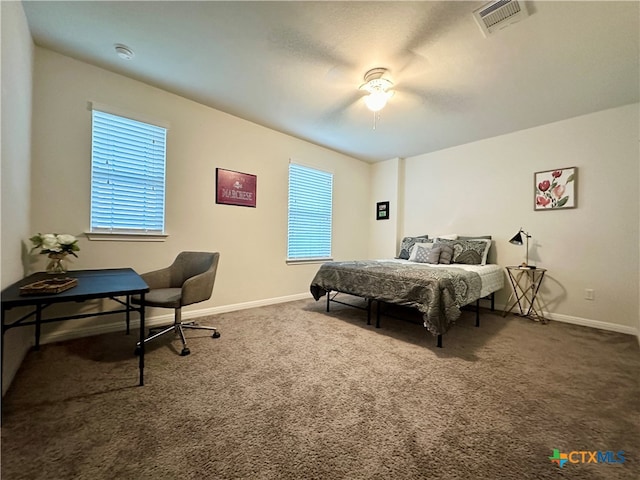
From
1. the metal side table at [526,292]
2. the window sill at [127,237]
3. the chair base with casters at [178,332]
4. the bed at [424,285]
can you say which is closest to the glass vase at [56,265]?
the window sill at [127,237]

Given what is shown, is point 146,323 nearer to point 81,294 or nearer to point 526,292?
point 81,294

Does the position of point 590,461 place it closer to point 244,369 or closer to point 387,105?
point 244,369

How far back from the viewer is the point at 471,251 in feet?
11.8

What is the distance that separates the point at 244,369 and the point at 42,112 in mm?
2866

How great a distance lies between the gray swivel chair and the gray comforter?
4.88ft

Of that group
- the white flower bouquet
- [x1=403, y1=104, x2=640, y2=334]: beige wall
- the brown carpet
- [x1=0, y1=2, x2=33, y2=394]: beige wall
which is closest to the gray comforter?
the brown carpet

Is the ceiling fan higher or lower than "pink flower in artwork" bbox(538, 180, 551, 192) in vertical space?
higher

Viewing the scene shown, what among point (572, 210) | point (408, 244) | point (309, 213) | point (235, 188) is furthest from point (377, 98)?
point (572, 210)

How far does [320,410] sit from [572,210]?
12.8 ft

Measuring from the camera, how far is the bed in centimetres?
227

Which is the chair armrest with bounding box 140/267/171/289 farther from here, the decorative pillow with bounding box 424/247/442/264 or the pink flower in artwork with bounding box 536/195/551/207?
the pink flower in artwork with bounding box 536/195/551/207

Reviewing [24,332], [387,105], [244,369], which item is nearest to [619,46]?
[387,105]

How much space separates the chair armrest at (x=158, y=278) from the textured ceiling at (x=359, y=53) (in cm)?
202

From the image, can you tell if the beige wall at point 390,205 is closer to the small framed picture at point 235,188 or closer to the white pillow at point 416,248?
the white pillow at point 416,248
